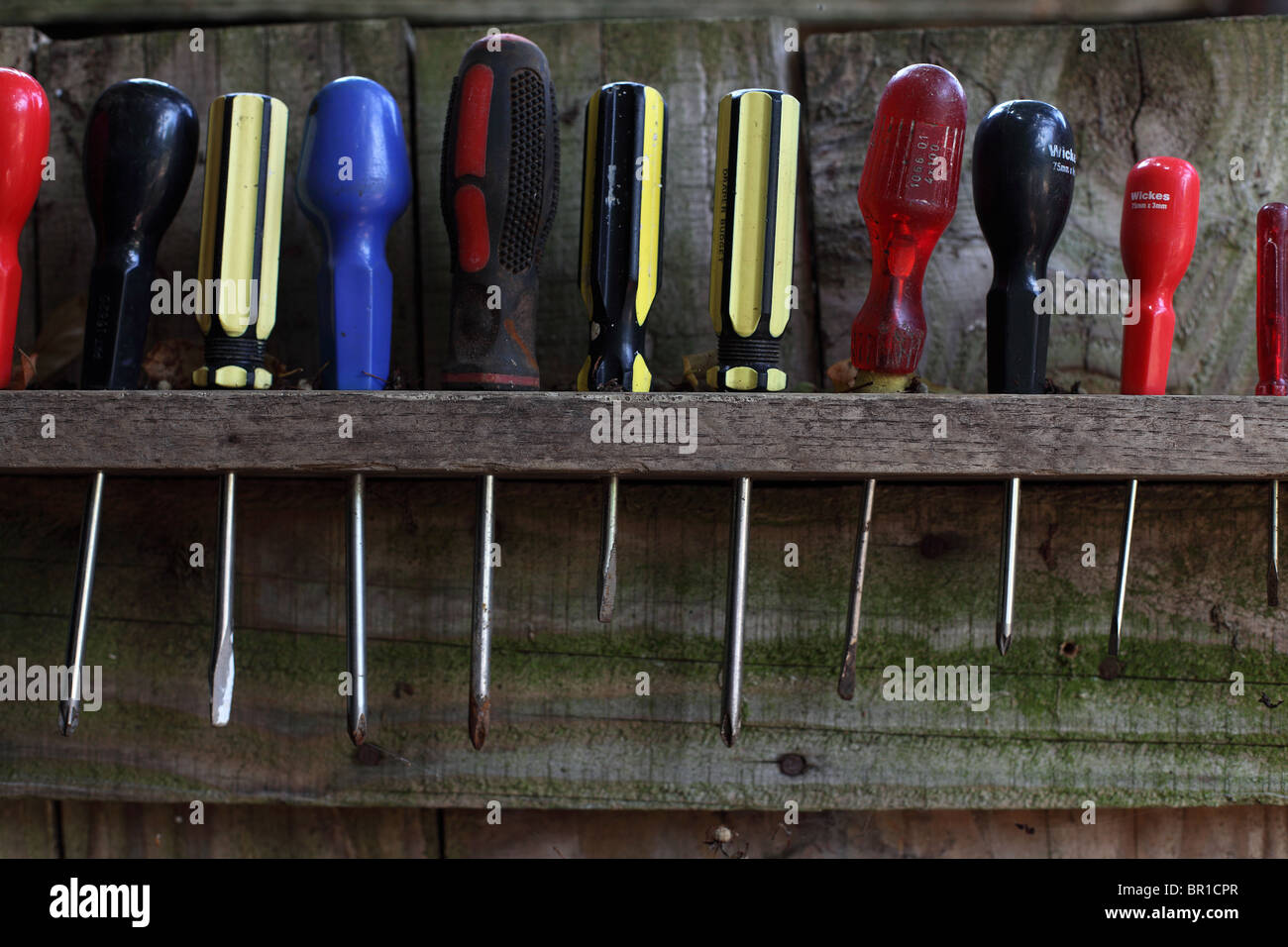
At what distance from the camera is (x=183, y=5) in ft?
2.53

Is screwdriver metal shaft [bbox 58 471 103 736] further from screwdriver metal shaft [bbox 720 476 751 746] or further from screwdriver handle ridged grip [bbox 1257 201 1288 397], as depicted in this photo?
screwdriver handle ridged grip [bbox 1257 201 1288 397]

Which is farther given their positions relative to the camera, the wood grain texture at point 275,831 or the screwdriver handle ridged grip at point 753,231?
the wood grain texture at point 275,831

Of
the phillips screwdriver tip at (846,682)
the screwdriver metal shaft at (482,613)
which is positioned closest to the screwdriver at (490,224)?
the screwdriver metal shaft at (482,613)

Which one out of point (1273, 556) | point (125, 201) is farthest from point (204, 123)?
point (1273, 556)

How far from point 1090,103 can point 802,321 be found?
0.28 metres

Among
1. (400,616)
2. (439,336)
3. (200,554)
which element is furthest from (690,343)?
(200,554)

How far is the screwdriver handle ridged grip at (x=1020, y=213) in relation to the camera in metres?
0.58

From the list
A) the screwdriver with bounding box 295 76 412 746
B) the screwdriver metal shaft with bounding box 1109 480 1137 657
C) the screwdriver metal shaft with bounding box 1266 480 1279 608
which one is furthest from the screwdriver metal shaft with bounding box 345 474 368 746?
the screwdriver metal shaft with bounding box 1266 480 1279 608

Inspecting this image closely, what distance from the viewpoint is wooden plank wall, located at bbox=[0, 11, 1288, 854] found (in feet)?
2.32

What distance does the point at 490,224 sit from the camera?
59cm

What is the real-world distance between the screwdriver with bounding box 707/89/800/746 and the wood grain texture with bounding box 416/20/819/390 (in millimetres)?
150

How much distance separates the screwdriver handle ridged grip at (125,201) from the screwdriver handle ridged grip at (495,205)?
0.59 feet

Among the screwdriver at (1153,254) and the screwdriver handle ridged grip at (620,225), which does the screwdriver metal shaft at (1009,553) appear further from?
the screwdriver handle ridged grip at (620,225)

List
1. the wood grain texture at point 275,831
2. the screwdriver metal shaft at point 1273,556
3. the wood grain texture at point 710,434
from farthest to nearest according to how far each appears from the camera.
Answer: the wood grain texture at point 275,831 < the screwdriver metal shaft at point 1273,556 < the wood grain texture at point 710,434
